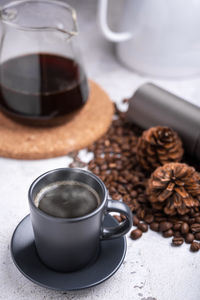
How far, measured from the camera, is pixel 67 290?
62 cm

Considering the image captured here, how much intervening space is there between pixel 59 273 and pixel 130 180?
→ 0.32 meters

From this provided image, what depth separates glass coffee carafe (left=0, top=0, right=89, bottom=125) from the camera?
94 cm

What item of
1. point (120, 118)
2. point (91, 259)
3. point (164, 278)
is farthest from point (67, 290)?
point (120, 118)

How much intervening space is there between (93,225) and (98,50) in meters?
0.92

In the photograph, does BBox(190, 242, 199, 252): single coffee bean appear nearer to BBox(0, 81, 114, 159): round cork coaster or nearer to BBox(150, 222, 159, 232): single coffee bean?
BBox(150, 222, 159, 232): single coffee bean

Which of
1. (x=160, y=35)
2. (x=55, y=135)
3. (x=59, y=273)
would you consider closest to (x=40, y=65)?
(x=55, y=135)

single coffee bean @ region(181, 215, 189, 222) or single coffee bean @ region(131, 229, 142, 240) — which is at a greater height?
single coffee bean @ region(181, 215, 189, 222)

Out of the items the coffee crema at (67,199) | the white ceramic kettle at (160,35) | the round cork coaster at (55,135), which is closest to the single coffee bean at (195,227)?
the coffee crema at (67,199)

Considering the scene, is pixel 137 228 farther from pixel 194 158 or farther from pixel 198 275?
pixel 194 158

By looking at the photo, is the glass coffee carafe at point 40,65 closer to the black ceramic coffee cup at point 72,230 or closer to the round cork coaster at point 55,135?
→ the round cork coaster at point 55,135

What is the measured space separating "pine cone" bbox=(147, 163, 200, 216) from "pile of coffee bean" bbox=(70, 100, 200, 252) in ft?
0.08

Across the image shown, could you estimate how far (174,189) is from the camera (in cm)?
81

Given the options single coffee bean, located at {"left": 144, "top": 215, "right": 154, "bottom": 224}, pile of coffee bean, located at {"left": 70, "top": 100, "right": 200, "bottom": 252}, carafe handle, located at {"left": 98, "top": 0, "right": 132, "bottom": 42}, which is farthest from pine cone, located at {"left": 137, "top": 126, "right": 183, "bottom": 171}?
carafe handle, located at {"left": 98, "top": 0, "right": 132, "bottom": 42}

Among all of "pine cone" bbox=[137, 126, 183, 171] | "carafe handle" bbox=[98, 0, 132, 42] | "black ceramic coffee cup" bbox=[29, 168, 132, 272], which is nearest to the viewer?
"black ceramic coffee cup" bbox=[29, 168, 132, 272]
